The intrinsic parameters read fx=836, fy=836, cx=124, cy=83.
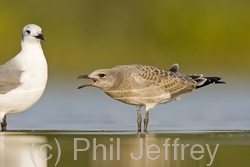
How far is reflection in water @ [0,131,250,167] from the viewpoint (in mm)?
9914

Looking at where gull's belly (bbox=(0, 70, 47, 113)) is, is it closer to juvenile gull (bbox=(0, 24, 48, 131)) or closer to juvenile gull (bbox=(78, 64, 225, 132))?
juvenile gull (bbox=(0, 24, 48, 131))

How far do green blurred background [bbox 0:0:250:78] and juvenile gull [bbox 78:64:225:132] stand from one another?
10.1 metres

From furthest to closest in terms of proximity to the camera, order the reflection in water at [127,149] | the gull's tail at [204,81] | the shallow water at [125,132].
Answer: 1. the gull's tail at [204,81]
2. the shallow water at [125,132]
3. the reflection in water at [127,149]

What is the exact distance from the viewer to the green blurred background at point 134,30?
919 inches

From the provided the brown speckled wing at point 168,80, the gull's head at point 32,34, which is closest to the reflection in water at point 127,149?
the brown speckled wing at point 168,80

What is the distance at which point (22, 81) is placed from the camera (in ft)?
39.1

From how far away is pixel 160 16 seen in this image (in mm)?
24234

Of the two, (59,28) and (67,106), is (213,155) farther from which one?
(59,28)

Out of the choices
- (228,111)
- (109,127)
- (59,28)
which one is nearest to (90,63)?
(59,28)

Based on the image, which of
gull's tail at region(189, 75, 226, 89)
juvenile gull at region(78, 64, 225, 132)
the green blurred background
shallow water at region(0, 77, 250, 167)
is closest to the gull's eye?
juvenile gull at region(78, 64, 225, 132)

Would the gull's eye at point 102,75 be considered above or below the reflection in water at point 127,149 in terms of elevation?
above

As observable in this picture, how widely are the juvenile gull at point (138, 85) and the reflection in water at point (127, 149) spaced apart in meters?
0.72

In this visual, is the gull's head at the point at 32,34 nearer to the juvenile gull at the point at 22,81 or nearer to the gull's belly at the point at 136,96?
the juvenile gull at the point at 22,81

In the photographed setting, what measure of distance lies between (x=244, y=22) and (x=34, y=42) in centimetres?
1288
